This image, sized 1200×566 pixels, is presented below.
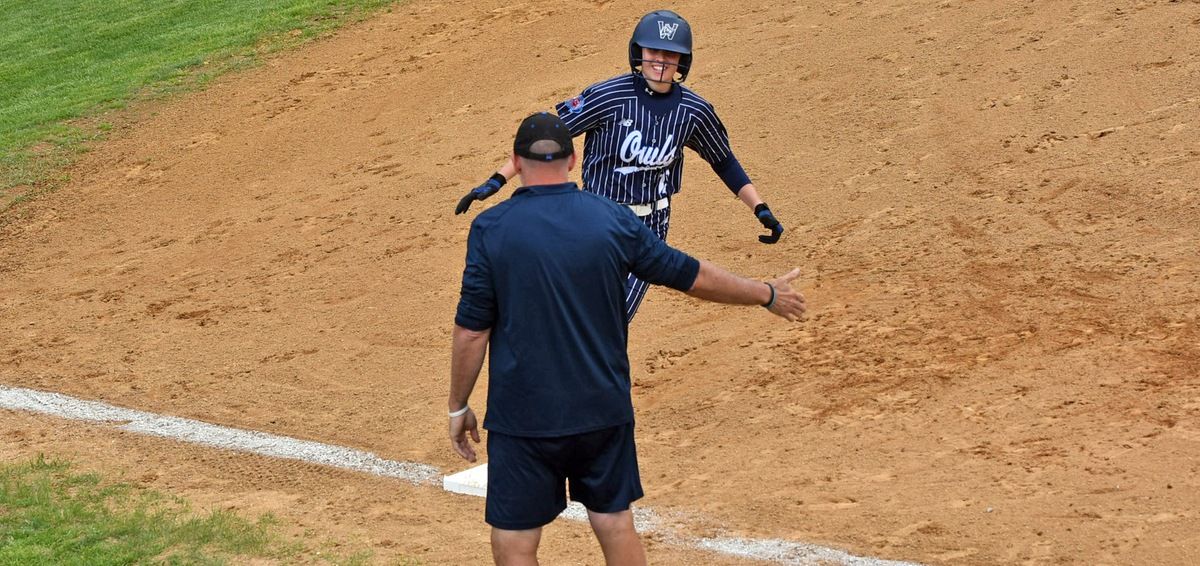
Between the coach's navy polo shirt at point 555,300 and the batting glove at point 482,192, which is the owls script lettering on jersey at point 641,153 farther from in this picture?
the coach's navy polo shirt at point 555,300

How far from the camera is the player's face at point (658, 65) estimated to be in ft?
20.3

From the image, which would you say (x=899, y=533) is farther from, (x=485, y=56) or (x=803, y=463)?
(x=485, y=56)

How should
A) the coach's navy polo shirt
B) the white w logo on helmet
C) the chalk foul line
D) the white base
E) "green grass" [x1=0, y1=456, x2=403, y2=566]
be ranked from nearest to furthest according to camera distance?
the coach's navy polo shirt, the chalk foul line, "green grass" [x1=0, y1=456, x2=403, y2=566], the white w logo on helmet, the white base

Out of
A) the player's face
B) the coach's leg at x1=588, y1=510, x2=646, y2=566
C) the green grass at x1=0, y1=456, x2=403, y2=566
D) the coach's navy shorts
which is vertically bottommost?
the green grass at x1=0, y1=456, x2=403, y2=566

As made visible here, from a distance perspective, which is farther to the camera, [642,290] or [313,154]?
[313,154]

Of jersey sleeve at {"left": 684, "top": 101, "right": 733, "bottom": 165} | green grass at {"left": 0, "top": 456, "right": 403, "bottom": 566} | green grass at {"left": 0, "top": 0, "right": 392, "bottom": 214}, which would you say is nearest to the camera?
green grass at {"left": 0, "top": 456, "right": 403, "bottom": 566}

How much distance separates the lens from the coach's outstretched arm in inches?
168

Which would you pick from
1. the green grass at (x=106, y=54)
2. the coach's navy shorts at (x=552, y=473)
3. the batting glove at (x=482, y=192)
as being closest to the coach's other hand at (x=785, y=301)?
the coach's navy shorts at (x=552, y=473)

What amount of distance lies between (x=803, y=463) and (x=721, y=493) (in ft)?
1.60

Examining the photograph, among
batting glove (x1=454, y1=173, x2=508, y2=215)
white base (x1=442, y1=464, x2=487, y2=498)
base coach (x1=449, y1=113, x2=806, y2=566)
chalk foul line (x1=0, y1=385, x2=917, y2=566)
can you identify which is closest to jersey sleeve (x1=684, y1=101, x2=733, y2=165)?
batting glove (x1=454, y1=173, x2=508, y2=215)

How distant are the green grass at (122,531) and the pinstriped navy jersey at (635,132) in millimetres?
2074

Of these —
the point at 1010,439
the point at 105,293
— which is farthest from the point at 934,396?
the point at 105,293

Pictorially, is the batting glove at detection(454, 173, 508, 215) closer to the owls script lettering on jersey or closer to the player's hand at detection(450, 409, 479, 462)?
the owls script lettering on jersey

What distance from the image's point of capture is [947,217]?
30.2 feet
